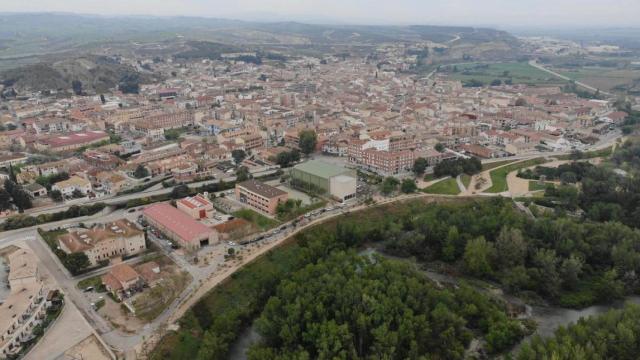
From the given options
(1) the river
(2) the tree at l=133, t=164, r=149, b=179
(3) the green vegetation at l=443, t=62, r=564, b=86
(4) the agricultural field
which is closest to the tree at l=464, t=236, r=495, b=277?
(1) the river

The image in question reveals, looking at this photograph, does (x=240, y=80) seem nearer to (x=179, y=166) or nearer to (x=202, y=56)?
(x=202, y=56)

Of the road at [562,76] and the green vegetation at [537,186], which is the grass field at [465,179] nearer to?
the green vegetation at [537,186]

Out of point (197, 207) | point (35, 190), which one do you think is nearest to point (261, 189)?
point (197, 207)

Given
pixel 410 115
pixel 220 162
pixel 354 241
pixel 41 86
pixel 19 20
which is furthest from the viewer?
pixel 19 20

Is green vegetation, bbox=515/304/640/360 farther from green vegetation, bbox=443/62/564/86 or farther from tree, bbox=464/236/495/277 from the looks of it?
green vegetation, bbox=443/62/564/86

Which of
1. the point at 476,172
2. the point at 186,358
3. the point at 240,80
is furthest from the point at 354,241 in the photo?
the point at 240,80

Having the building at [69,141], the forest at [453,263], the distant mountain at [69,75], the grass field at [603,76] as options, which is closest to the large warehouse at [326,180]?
the forest at [453,263]
